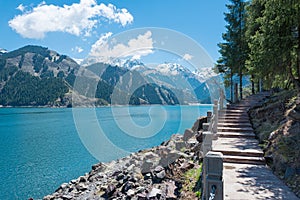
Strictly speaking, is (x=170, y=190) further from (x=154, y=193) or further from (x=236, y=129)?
(x=236, y=129)

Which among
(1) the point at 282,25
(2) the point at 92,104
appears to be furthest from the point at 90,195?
(2) the point at 92,104

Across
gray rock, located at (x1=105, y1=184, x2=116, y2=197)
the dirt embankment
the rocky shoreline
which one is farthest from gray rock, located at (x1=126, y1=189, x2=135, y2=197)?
the dirt embankment

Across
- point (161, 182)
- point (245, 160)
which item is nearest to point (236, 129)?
point (245, 160)

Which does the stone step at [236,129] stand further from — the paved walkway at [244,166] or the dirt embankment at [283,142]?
the dirt embankment at [283,142]

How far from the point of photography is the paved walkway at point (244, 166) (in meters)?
5.99

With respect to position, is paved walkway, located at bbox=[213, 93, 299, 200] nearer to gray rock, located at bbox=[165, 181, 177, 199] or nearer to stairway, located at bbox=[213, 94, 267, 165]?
stairway, located at bbox=[213, 94, 267, 165]

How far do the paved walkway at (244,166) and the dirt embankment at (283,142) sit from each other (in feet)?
0.88

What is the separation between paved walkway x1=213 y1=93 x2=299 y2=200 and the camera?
5988mm

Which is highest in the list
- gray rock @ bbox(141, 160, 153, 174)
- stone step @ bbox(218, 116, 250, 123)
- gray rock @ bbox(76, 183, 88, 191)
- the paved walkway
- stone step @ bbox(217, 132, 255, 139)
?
stone step @ bbox(218, 116, 250, 123)

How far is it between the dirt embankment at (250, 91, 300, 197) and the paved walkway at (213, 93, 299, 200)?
10.5 inches

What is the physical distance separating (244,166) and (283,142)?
178cm

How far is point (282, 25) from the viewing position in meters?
10.7

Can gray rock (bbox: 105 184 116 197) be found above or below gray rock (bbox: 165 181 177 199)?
below

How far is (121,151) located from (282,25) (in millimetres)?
28061
